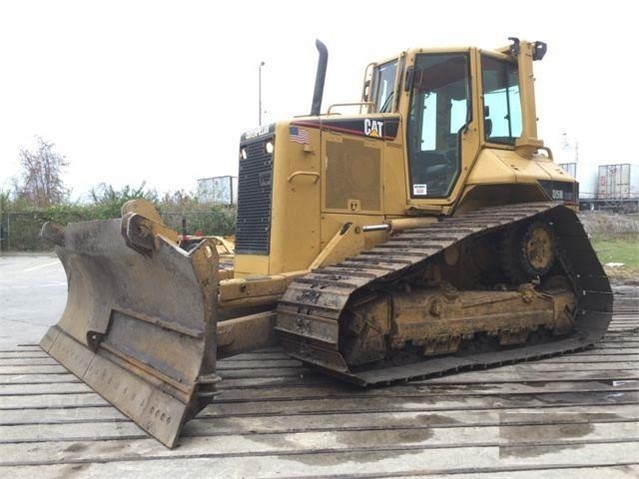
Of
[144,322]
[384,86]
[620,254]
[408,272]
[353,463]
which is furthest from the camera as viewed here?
[620,254]

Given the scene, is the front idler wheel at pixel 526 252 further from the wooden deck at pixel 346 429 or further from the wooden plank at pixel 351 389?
the wooden plank at pixel 351 389

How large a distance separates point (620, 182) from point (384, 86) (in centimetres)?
4121

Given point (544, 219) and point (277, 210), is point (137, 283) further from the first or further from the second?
point (544, 219)

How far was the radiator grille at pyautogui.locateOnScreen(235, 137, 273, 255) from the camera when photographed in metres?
5.59

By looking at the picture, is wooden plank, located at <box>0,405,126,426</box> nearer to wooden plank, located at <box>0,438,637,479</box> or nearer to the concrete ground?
wooden plank, located at <box>0,438,637,479</box>

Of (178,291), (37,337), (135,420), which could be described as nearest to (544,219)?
(178,291)

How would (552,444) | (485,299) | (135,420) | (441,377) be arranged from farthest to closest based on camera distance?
1. (485,299)
2. (441,377)
3. (135,420)
4. (552,444)

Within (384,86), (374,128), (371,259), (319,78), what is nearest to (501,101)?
(384,86)

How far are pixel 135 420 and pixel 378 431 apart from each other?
1.60 meters

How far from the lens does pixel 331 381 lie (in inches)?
Answer: 200

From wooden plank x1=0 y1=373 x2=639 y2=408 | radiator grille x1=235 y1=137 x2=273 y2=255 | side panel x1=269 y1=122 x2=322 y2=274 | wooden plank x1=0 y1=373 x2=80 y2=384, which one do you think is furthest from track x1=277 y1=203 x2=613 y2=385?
wooden plank x1=0 y1=373 x2=80 y2=384

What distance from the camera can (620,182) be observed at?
42406 mm

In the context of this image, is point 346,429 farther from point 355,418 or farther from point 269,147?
point 269,147

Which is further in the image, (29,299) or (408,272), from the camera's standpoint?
(29,299)
